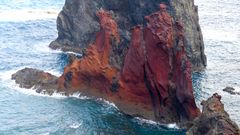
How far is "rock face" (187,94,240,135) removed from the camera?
7350cm

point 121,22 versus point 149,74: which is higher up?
point 121,22

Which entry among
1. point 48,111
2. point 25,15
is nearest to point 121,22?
point 48,111

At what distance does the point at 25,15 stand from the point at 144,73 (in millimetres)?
80672

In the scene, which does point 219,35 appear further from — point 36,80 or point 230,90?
point 36,80

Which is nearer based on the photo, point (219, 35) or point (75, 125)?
point (75, 125)

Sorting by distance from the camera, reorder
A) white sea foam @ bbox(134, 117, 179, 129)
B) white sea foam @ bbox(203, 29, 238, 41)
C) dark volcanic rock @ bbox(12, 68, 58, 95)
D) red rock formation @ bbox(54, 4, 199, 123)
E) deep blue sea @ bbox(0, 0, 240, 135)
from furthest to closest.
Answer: white sea foam @ bbox(203, 29, 238, 41), dark volcanic rock @ bbox(12, 68, 58, 95), red rock formation @ bbox(54, 4, 199, 123), white sea foam @ bbox(134, 117, 179, 129), deep blue sea @ bbox(0, 0, 240, 135)

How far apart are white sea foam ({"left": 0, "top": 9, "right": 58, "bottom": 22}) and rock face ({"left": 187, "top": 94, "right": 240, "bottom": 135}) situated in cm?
9437

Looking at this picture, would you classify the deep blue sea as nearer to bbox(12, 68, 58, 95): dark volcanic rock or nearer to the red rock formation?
bbox(12, 68, 58, 95): dark volcanic rock

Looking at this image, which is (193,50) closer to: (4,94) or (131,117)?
(131,117)

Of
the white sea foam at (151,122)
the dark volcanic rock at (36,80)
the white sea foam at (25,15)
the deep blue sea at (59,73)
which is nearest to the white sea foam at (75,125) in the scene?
the deep blue sea at (59,73)

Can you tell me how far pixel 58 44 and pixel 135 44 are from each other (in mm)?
48247

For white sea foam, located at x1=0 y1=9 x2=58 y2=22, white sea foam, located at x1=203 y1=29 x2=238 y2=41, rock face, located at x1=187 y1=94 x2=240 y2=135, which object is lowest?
white sea foam, located at x1=203 y1=29 x2=238 y2=41

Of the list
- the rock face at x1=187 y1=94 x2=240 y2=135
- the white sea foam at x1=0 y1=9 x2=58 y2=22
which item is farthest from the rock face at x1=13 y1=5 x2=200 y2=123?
the white sea foam at x1=0 y1=9 x2=58 y2=22

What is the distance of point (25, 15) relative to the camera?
16888 cm
